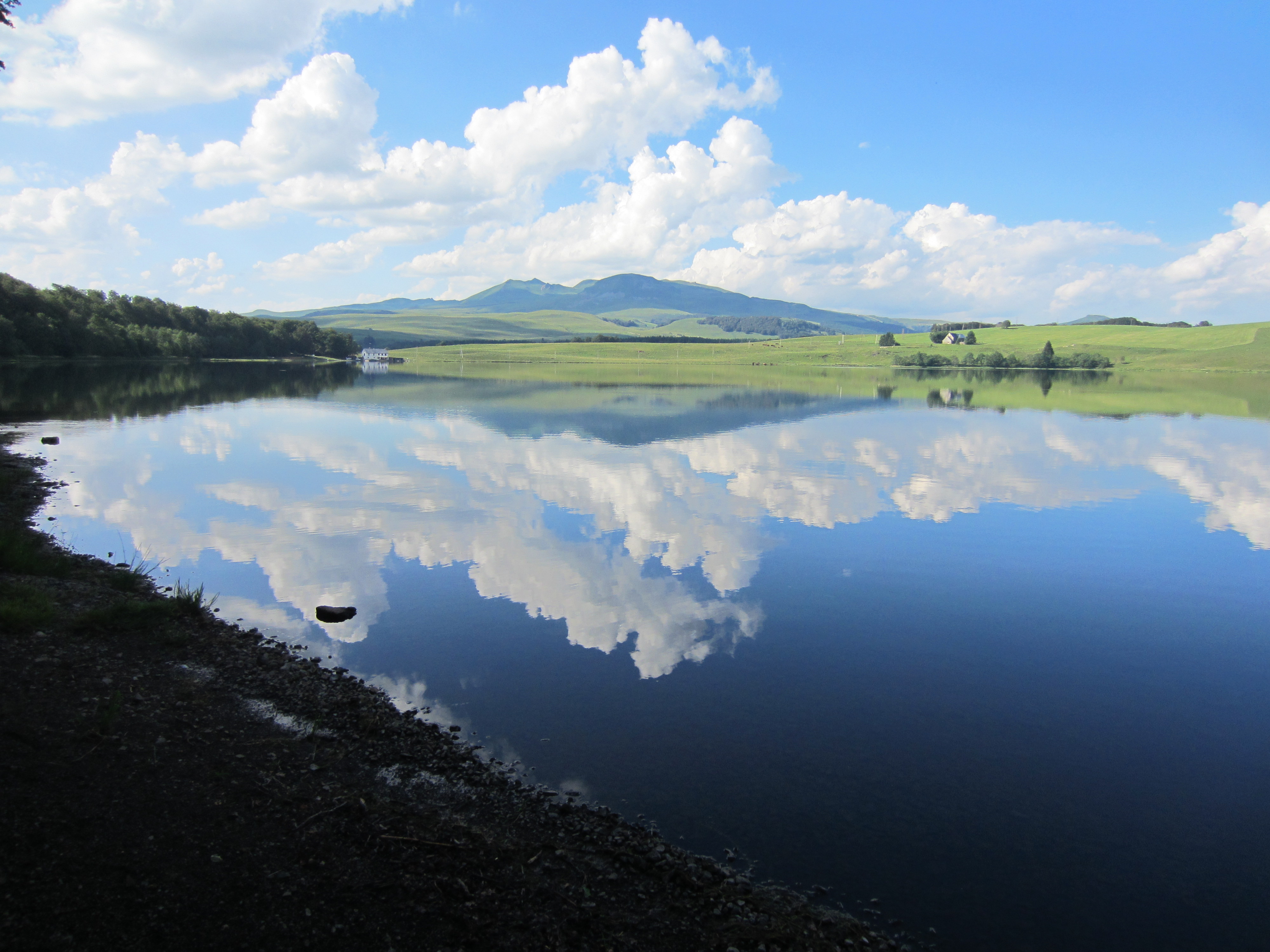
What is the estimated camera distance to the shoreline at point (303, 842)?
6.48 m

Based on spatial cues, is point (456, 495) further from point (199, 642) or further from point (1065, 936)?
point (1065, 936)

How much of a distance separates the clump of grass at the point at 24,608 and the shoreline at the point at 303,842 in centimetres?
12

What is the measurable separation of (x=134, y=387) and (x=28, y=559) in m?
72.4

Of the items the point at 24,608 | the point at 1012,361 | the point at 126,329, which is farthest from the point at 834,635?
the point at 1012,361

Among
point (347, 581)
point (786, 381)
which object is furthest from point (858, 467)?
point (786, 381)

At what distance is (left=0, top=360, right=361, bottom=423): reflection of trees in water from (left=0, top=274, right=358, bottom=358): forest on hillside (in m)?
3.63

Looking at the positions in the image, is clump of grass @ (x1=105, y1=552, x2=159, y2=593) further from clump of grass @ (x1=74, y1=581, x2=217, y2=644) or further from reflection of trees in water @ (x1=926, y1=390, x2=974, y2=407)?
reflection of trees in water @ (x1=926, y1=390, x2=974, y2=407)

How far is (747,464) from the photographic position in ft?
118

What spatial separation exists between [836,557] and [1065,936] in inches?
524

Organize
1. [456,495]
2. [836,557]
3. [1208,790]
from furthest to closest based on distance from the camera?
[456,495] → [836,557] → [1208,790]

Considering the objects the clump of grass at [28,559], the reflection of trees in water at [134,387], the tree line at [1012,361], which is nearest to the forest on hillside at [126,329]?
the reflection of trees in water at [134,387]

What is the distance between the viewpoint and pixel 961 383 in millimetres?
118500

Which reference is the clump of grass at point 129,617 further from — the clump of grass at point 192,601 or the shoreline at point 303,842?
the shoreline at point 303,842

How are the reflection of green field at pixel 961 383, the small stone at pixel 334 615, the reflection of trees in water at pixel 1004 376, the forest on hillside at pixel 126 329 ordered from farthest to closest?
the reflection of trees in water at pixel 1004 376 → the forest on hillside at pixel 126 329 → the reflection of green field at pixel 961 383 → the small stone at pixel 334 615
